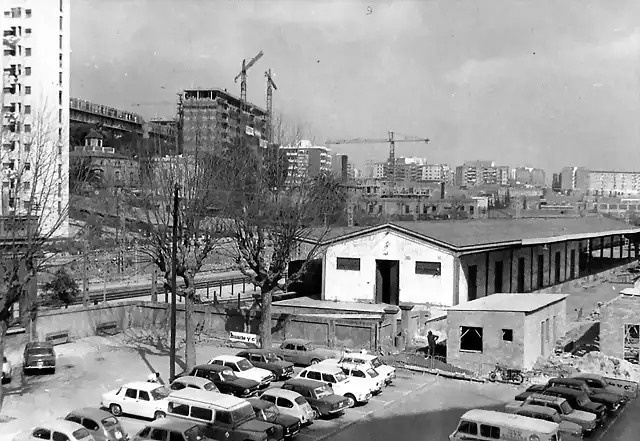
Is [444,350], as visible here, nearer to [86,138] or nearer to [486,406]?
[486,406]

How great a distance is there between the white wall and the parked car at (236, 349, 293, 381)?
1216 cm

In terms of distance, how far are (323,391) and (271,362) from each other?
453 cm

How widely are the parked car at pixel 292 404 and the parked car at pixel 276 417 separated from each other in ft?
0.87

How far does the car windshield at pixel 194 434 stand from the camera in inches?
621

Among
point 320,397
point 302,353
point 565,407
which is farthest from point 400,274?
point 565,407

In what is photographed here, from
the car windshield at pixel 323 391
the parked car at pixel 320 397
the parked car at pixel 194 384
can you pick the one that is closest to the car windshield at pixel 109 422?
the parked car at pixel 194 384

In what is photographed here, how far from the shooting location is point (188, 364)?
24078 millimetres

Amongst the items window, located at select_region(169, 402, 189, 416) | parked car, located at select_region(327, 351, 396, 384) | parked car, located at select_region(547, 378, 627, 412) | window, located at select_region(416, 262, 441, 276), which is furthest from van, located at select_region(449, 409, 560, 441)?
window, located at select_region(416, 262, 441, 276)

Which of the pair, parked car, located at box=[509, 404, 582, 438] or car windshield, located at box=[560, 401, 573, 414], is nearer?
parked car, located at box=[509, 404, 582, 438]

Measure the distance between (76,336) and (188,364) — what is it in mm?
8716

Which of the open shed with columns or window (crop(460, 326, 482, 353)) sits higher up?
the open shed with columns

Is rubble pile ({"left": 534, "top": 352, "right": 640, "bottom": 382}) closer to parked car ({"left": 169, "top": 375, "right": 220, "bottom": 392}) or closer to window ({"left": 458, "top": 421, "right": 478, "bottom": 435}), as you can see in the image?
window ({"left": 458, "top": 421, "right": 478, "bottom": 435})

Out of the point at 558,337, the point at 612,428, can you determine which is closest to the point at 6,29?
the point at 558,337

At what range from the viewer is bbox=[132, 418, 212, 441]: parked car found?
15.8 meters
